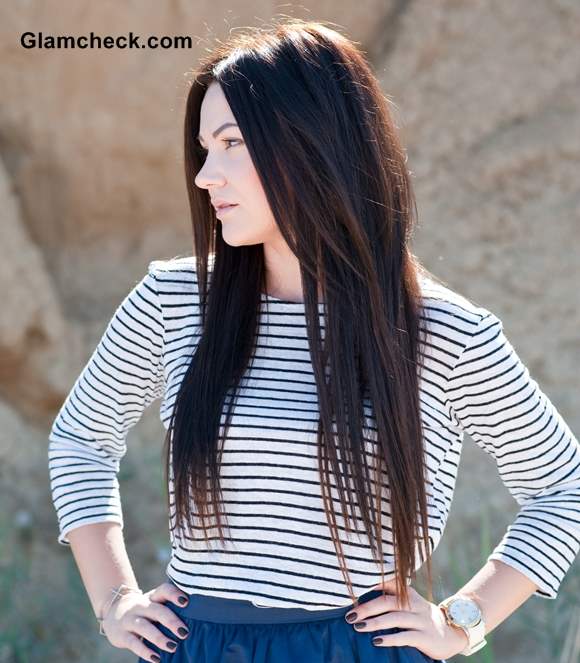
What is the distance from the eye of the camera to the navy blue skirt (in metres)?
1.69

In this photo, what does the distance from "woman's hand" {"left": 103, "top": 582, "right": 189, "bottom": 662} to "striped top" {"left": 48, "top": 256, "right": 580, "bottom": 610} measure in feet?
0.12

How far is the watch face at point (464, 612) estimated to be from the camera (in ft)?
5.96

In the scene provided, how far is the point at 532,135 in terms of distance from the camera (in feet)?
11.7

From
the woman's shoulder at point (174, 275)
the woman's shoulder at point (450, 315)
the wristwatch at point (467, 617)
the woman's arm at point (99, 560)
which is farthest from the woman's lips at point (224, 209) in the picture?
the wristwatch at point (467, 617)

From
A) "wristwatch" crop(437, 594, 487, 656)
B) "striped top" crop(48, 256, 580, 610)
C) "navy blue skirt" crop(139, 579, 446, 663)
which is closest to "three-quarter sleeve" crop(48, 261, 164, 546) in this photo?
"striped top" crop(48, 256, 580, 610)

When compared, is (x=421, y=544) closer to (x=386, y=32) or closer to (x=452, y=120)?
(x=452, y=120)

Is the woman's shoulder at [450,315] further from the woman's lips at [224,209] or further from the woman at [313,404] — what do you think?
the woman's lips at [224,209]

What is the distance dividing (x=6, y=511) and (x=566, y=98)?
2.15 meters

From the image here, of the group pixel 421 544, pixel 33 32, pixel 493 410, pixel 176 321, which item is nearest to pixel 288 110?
pixel 176 321

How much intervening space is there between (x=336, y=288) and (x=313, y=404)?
0.19m

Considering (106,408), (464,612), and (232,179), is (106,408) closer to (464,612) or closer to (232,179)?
(232,179)

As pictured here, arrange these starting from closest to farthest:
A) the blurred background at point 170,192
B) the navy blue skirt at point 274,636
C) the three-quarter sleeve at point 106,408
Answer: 1. the navy blue skirt at point 274,636
2. the three-quarter sleeve at point 106,408
3. the blurred background at point 170,192

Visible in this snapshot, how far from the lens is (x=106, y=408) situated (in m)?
1.94

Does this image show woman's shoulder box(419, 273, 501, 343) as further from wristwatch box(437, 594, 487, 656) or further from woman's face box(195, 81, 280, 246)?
wristwatch box(437, 594, 487, 656)
